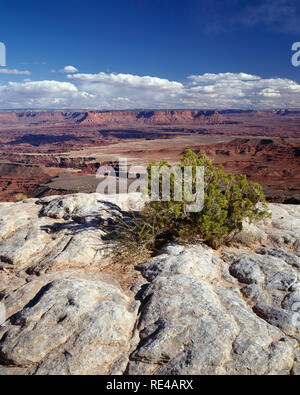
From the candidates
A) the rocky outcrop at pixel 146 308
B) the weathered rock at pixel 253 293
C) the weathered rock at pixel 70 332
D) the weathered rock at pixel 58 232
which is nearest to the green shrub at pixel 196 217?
the rocky outcrop at pixel 146 308

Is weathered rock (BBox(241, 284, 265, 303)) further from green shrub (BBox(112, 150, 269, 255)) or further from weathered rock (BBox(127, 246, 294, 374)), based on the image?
green shrub (BBox(112, 150, 269, 255))

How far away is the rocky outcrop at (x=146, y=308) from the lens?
3.39m

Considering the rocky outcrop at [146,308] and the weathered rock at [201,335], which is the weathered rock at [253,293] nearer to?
the rocky outcrop at [146,308]

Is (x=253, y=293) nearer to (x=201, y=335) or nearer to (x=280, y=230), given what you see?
(x=201, y=335)

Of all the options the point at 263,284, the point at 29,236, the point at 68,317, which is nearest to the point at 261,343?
the point at 263,284

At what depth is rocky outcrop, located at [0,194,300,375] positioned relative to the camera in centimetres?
339

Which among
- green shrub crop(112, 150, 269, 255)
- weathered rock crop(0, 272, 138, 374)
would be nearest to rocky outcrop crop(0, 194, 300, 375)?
weathered rock crop(0, 272, 138, 374)

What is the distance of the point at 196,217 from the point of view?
611cm

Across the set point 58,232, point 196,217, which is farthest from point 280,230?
point 58,232

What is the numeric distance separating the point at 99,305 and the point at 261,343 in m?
2.48

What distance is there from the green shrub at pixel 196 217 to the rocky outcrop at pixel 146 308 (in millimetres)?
422

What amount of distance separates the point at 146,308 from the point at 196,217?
2.63 metres
